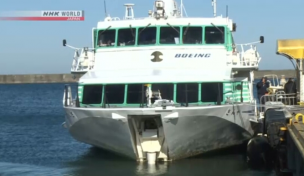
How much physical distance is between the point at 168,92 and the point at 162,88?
0.64 ft

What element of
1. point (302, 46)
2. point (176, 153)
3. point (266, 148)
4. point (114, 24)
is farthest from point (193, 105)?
point (302, 46)

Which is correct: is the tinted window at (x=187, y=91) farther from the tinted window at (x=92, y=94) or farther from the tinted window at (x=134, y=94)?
the tinted window at (x=92, y=94)

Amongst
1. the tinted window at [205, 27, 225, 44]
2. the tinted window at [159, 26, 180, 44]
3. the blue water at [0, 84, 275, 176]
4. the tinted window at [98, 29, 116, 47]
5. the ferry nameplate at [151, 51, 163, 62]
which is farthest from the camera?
the tinted window at [98, 29, 116, 47]

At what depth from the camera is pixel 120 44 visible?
18703mm

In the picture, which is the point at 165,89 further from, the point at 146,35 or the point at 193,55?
the point at 146,35

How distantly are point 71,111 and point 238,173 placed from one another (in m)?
5.02

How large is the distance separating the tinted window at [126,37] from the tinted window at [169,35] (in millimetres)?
871

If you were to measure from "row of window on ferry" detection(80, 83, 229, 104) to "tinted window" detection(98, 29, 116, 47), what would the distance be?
221 centimetres

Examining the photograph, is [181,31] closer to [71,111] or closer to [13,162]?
[71,111]

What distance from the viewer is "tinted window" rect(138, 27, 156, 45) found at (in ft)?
60.5

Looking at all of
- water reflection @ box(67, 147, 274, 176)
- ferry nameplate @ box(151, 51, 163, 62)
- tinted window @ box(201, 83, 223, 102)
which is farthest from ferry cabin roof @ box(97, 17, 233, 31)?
water reflection @ box(67, 147, 274, 176)

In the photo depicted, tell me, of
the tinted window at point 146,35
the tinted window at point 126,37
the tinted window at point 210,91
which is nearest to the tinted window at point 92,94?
the tinted window at point 126,37

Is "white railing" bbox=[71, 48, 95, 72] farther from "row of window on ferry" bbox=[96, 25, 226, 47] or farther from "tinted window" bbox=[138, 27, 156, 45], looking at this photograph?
"tinted window" bbox=[138, 27, 156, 45]

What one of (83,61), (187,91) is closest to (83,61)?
(83,61)
